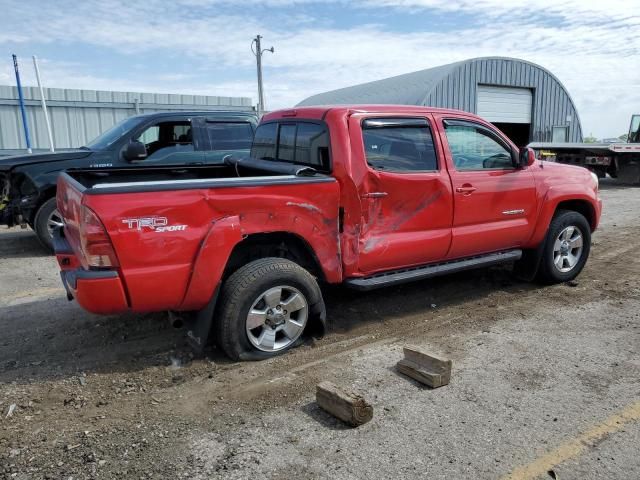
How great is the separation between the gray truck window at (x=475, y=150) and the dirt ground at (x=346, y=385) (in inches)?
55.5

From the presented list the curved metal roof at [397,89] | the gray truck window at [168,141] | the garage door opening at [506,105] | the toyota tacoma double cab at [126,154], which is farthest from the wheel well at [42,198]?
the garage door opening at [506,105]

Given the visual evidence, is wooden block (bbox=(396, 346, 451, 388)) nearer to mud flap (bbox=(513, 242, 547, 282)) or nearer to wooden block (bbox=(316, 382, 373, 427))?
wooden block (bbox=(316, 382, 373, 427))

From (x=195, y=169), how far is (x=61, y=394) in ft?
9.19

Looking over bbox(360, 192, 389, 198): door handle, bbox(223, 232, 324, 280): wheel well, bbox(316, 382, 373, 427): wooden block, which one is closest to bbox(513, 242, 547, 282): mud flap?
bbox(360, 192, 389, 198): door handle

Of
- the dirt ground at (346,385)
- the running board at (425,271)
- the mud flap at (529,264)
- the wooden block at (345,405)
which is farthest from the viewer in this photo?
the mud flap at (529,264)

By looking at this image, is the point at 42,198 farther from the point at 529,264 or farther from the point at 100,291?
the point at 529,264

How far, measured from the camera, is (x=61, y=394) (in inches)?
138

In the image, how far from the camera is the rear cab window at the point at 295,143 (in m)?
4.40

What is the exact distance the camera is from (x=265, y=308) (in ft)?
13.0

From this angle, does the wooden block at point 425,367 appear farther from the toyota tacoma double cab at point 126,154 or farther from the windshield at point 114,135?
the windshield at point 114,135

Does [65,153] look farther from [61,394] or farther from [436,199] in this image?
[436,199]

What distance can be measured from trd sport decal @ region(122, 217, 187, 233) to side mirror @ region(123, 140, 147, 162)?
4266 millimetres

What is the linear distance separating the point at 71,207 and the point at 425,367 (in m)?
2.76

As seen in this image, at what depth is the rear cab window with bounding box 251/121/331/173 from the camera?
4.40m
